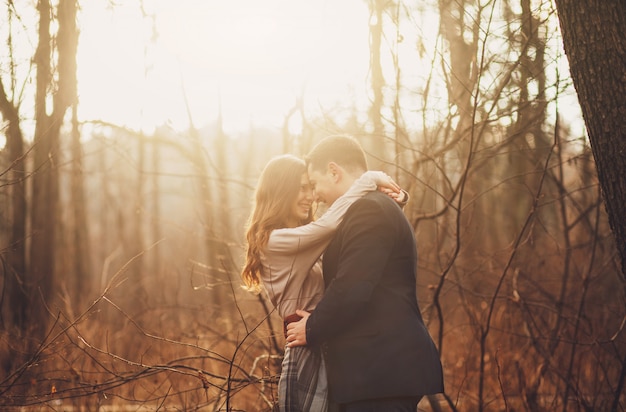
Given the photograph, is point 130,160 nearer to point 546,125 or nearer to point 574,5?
point 546,125

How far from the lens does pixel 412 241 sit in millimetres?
3189

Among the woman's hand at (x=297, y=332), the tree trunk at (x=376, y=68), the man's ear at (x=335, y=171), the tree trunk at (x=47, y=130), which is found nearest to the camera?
the woman's hand at (x=297, y=332)

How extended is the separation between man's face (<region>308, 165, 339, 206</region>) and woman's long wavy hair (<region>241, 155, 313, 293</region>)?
22 cm

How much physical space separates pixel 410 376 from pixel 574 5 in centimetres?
207

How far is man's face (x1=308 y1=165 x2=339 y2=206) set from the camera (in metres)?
3.48

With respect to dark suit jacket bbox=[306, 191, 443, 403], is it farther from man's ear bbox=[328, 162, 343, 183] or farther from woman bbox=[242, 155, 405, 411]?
man's ear bbox=[328, 162, 343, 183]

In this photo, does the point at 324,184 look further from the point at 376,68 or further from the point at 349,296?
the point at 376,68

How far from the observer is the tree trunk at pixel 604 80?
3354 millimetres

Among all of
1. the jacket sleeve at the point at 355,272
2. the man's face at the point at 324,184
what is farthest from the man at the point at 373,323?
the man's face at the point at 324,184

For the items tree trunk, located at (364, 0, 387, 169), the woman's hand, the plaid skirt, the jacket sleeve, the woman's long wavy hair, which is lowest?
the plaid skirt

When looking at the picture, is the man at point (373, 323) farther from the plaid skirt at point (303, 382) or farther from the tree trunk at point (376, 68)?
the tree trunk at point (376, 68)

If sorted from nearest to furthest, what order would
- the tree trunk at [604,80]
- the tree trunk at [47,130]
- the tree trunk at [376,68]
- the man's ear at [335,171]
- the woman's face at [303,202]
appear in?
the tree trunk at [604,80] → the man's ear at [335,171] → the woman's face at [303,202] → the tree trunk at [47,130] → the tree trunk at [376,68]

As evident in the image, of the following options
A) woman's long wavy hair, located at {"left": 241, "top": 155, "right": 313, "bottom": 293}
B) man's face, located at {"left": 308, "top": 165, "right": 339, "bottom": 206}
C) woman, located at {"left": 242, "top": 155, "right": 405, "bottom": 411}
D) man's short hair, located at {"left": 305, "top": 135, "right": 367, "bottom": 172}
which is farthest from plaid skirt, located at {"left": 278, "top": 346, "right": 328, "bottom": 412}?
man's short hair, located at {"left": 305, "top": 135, "right": 367, "bottom": 172}

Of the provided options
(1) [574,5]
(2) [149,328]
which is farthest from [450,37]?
(2) [149,328]
